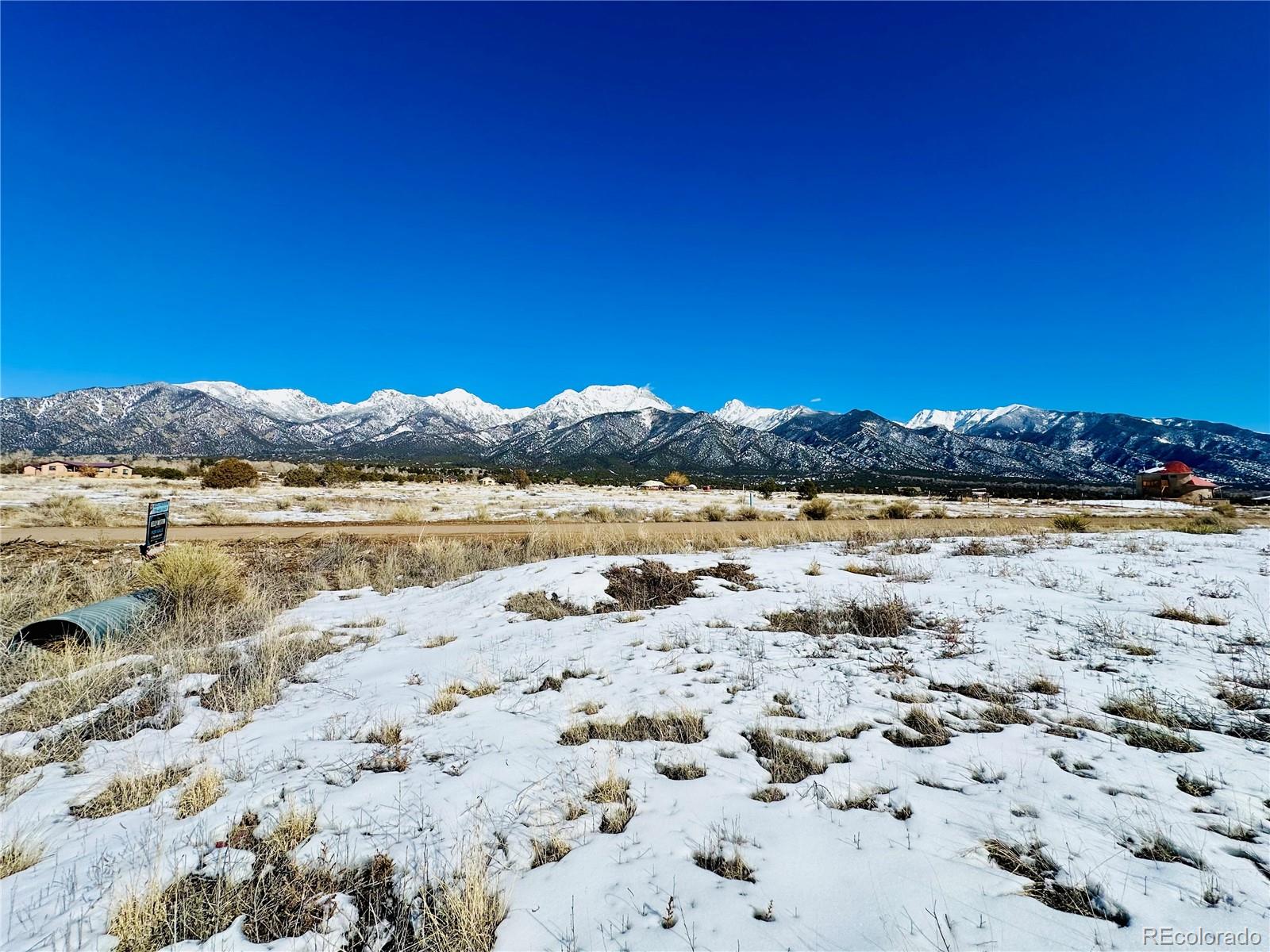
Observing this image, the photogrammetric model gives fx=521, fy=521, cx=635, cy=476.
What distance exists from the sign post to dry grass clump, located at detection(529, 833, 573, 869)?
45.0 ft

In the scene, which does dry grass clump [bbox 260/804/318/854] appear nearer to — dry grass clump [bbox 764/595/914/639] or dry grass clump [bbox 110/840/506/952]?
dry grass clump [bbox 110/840/506/952]

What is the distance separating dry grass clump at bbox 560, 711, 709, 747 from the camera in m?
4.58

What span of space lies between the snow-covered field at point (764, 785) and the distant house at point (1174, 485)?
6821 cm

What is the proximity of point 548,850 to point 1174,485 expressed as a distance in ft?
265

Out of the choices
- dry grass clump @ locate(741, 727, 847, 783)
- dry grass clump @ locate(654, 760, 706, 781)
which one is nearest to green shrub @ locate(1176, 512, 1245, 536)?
dry grass clump @ locate(741, 727, 847, 783)

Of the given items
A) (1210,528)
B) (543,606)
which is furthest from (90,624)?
(1210,528)

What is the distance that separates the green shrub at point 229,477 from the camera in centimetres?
4497

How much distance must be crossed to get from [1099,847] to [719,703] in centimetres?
290

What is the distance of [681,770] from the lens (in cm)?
397

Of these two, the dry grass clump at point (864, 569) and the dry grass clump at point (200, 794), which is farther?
the dry grass clump at point (864, 569)

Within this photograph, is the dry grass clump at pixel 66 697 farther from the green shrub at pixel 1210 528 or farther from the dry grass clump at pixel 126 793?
the green shrub at pixel 1210 528

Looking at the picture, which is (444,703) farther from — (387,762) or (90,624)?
(90,624)

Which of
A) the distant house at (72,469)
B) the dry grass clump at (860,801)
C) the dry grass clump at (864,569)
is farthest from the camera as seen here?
the distant house at (72,469)

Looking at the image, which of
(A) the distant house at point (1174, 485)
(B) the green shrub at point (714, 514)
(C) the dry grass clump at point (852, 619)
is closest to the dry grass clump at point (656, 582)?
(C) the dry grass clump at point (852, 619)
